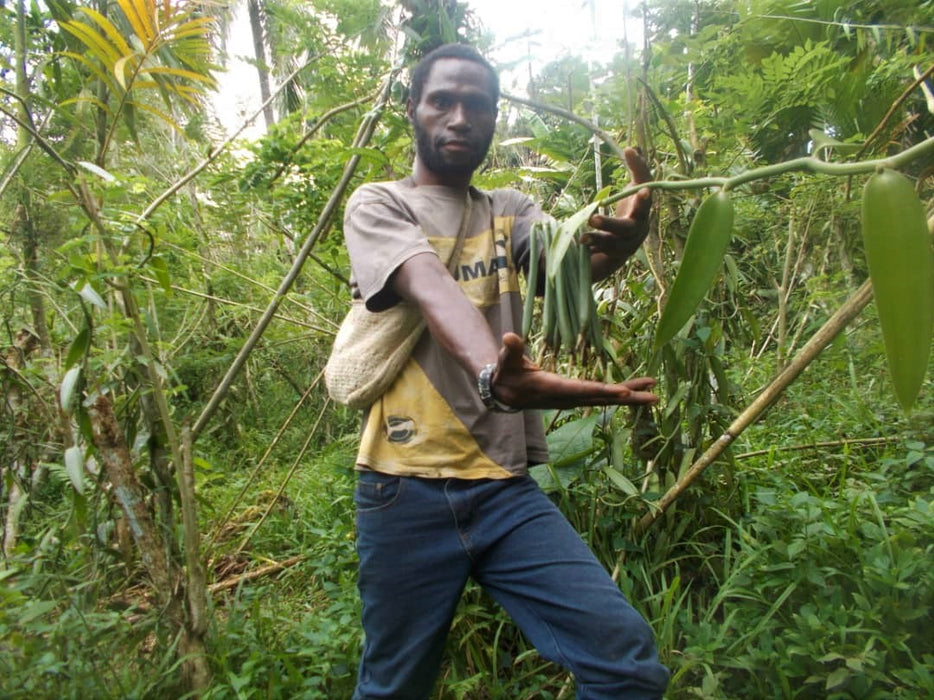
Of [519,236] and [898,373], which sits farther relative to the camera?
[519,236]

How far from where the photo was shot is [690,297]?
575 millimetres

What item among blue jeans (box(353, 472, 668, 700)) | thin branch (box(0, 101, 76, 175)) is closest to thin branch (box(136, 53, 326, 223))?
thin branch (box(0, 101, 76, 175))

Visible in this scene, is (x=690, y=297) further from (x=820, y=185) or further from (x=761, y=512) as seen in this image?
(x=820, y=185)

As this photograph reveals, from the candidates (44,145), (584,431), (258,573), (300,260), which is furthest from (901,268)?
(258,573)

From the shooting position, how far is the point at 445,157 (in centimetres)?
106

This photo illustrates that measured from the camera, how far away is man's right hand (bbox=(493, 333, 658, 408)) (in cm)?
67

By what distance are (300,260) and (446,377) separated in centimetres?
55

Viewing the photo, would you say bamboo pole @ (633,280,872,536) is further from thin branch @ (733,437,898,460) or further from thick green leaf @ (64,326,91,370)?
thick green leaf @ (64,326,91,370)

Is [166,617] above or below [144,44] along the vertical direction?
below

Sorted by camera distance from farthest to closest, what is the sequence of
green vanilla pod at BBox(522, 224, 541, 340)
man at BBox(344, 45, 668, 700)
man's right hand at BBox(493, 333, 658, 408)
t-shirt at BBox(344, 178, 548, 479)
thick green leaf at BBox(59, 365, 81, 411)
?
1. thick green leaf at BBox(59, 365, 81, 411)
2. t-shirt at BBox(344, 178, 548, 479)
3. man at BBox(344, 45, 668, 700)
4. green vanilla pod at BBox(522, 224, 541, 340)
5. man's right hand at BBox(493, 333, 658, 408)

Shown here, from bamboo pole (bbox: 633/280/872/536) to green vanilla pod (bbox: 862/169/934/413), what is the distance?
0.31m

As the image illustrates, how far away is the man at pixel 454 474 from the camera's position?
2.96 feet

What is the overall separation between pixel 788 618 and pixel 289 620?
1129 millimetres

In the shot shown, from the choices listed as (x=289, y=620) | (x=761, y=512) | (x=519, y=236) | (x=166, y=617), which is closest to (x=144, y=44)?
(x=519, y=236)
